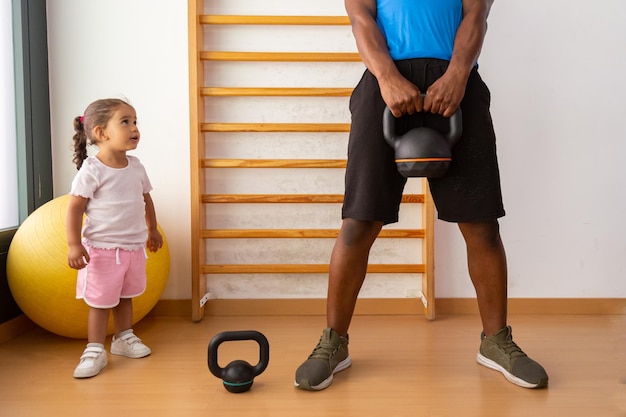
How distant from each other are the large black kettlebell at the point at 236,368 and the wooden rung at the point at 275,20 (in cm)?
150

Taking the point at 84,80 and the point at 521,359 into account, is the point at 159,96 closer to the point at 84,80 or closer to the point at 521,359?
the point at 84,80

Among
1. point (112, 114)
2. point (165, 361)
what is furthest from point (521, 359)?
point (112, 114)

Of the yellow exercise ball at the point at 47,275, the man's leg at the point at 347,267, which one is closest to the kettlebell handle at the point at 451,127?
the man's leg at the point at 347,267

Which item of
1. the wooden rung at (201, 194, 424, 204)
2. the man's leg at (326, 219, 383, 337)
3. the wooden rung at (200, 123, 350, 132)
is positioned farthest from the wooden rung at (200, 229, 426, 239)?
the man's leg at (326, 219, 383, 337)

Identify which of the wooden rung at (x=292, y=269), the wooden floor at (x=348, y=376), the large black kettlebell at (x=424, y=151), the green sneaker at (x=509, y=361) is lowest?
the wooden floor at (x=348, y=376)

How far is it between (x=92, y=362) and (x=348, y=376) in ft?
2.79

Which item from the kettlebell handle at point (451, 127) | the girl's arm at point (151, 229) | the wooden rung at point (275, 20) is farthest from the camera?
the wooden rung at point (275, 20)

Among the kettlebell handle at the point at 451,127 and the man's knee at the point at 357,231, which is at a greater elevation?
the kettlebell handle at the point at 451,127

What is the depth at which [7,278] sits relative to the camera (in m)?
2.41

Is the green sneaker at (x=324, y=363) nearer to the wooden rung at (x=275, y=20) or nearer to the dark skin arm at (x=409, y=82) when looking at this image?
the dark skin arm at (x=409, y=82)

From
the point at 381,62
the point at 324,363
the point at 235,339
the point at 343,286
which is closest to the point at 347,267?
the point at 343,286

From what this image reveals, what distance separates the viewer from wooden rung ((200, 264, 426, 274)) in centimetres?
277

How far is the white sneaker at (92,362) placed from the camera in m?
2.03

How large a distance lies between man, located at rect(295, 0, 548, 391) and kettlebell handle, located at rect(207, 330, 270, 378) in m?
0.12
